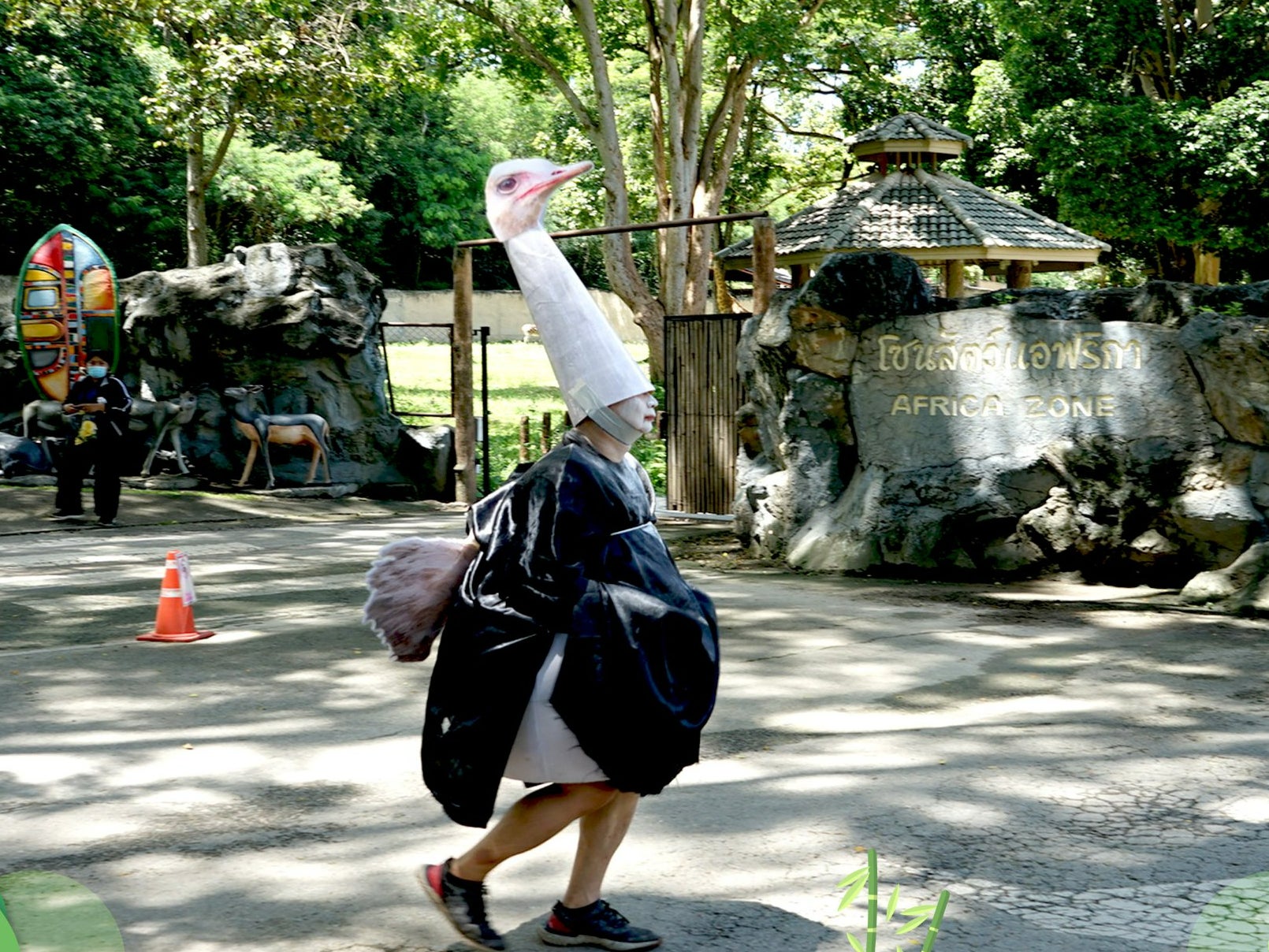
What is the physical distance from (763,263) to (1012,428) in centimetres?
331

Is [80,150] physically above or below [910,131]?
above

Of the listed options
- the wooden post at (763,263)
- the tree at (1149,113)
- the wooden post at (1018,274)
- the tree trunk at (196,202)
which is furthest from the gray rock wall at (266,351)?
the tree at (1149,113)

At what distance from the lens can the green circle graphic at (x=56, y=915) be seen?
373 centimetres

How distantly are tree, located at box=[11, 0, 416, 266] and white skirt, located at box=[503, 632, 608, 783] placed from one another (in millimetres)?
17539

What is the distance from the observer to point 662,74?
78.6 feet

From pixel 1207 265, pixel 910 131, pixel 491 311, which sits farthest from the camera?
pixel 491 311

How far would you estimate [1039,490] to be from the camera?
10.2 metres

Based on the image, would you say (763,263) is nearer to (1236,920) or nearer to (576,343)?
(576,343)

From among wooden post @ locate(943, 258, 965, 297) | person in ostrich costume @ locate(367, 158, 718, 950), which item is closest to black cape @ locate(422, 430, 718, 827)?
person in ostrich costume @ locate(367, 158, 718, 950)

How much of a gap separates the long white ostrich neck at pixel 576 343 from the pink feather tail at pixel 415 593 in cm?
48

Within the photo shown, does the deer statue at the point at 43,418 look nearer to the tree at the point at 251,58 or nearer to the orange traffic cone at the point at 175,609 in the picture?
the tree at the point at 251,58

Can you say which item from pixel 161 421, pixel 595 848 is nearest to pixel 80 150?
pixel 161 421

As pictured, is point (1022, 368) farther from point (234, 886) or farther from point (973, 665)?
point (234, 886)

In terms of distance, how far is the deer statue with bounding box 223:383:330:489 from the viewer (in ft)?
58.5
